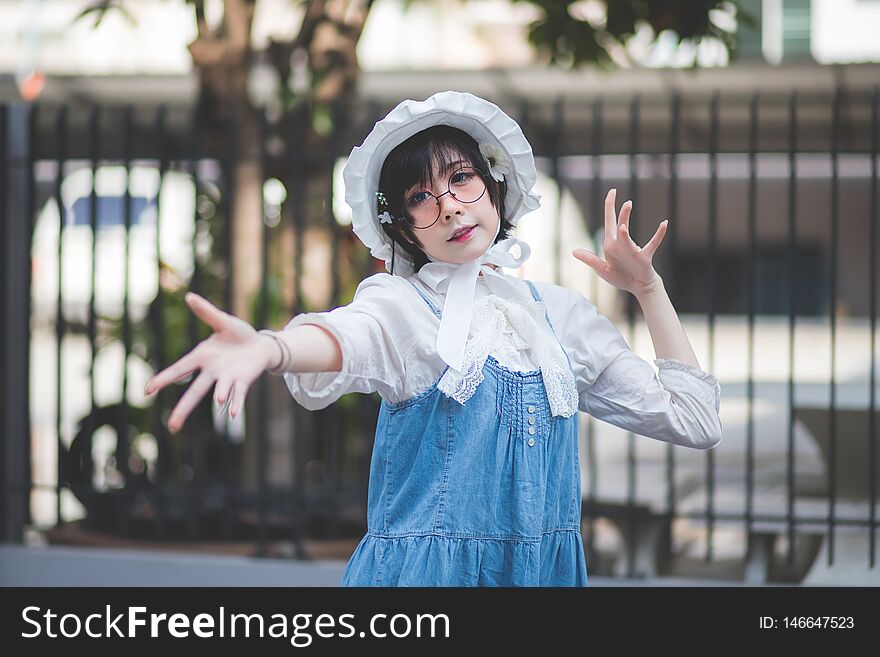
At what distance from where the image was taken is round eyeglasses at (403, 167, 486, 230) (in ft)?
7.02

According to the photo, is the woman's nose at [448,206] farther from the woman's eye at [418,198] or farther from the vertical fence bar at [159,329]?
the vertical fence bar at [159,329]

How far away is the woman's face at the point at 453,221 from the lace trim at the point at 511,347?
0.11m

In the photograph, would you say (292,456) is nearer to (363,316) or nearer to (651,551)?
(651,551)

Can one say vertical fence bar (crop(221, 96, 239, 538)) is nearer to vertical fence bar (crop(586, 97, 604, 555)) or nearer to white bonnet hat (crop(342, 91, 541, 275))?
vertical fence bar (crop(586, 97, 604, 555))

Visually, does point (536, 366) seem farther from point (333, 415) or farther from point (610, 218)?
point (333, 415)

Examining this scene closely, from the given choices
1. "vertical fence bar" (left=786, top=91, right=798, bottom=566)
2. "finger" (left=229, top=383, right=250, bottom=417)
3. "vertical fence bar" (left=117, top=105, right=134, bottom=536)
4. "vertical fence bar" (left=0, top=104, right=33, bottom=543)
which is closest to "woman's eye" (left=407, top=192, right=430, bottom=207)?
"finger" (left=229, top=383, right=250, bottom=417)

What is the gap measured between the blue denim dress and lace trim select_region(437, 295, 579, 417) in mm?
23

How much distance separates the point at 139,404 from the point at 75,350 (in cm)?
795

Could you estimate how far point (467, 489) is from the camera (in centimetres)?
202

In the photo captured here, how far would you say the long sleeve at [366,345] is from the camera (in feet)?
6.25

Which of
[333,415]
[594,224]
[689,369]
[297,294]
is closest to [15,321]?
[297,294]

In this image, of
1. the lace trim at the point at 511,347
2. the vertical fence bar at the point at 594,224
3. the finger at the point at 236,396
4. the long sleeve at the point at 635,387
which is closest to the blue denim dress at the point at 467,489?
the lace trim at the point at 511,347

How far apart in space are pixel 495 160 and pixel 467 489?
0.66 meters

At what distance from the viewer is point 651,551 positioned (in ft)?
17.5
